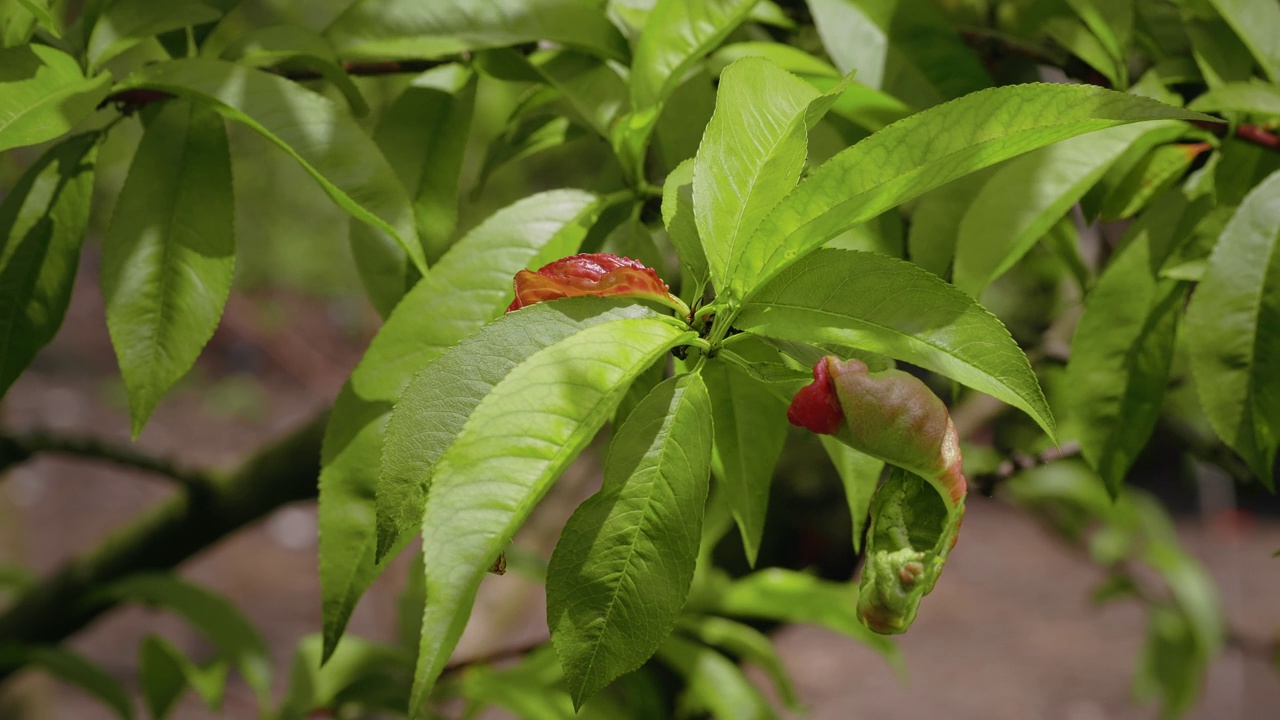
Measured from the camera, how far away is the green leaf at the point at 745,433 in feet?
1.74

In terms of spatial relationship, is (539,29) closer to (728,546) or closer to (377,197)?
(377,197)

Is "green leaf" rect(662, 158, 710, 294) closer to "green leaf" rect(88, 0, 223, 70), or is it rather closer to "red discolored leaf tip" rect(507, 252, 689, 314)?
"red discolored leaf tip" rect(507, 252, 689, 314)

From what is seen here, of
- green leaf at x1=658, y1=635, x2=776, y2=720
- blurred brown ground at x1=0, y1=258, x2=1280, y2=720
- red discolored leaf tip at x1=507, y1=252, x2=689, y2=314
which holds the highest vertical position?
red discolored leaf tip at x1=507, y1=252, x2=689, y2=314

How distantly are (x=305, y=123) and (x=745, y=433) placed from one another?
0.91 ft

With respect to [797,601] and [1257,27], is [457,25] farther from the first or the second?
[797,601]

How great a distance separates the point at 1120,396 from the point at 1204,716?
9.61 feet

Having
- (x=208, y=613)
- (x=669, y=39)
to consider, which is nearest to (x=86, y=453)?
(x=208, y=613)

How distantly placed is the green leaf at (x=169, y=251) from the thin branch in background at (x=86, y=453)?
656mm

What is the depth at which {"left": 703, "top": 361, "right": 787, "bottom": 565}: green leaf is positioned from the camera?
53 centimetres

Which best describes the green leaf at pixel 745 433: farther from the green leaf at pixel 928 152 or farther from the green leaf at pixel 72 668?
the green leaf at pixel 72 668

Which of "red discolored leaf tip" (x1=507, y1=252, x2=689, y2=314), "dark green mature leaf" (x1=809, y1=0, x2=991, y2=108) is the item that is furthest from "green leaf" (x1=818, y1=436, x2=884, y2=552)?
"dark green mature leaf" (x1=809, y1=0, x2=991, y2=108)

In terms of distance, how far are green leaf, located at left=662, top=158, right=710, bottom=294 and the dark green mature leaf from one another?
0.74ft

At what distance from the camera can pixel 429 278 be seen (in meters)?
0.52

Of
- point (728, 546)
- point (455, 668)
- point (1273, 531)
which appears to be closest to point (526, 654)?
point (455, 668)
